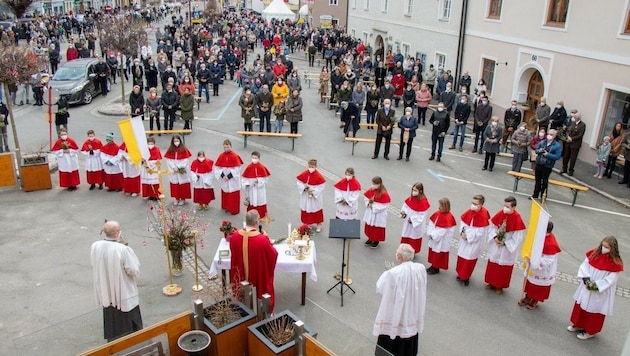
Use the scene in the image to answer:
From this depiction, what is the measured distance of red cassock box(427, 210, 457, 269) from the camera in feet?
31.9

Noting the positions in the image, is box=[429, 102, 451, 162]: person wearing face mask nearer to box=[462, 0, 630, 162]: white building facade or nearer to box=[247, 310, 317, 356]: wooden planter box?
box=[462, 0, 630, 162]: white building facade

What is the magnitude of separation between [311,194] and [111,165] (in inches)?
218

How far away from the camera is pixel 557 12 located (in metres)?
18.5

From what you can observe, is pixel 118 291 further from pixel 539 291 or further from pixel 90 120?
pixel 90 120

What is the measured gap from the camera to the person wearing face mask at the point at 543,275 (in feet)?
28.4

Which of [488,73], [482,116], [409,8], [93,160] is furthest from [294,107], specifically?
[409,8]

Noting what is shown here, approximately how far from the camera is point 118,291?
7.35 m

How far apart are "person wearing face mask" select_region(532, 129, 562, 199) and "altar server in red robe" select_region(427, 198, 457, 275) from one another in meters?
5.33

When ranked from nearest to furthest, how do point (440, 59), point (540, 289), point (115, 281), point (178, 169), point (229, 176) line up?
point (115, 281) < point (540, 289) < point (229, 176) < point (178, 169) < point (440, 59)

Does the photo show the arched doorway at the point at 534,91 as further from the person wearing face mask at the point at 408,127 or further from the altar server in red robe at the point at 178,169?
the altar server in red robe at the point at 178,169

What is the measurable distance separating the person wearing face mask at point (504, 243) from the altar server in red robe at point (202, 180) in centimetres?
644

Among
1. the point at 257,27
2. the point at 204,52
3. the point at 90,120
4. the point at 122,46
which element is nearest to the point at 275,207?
the point at 90,120

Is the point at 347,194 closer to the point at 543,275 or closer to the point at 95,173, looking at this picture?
the point at 543,275

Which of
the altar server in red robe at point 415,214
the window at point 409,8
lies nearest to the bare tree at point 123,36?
the window at point 409,8
